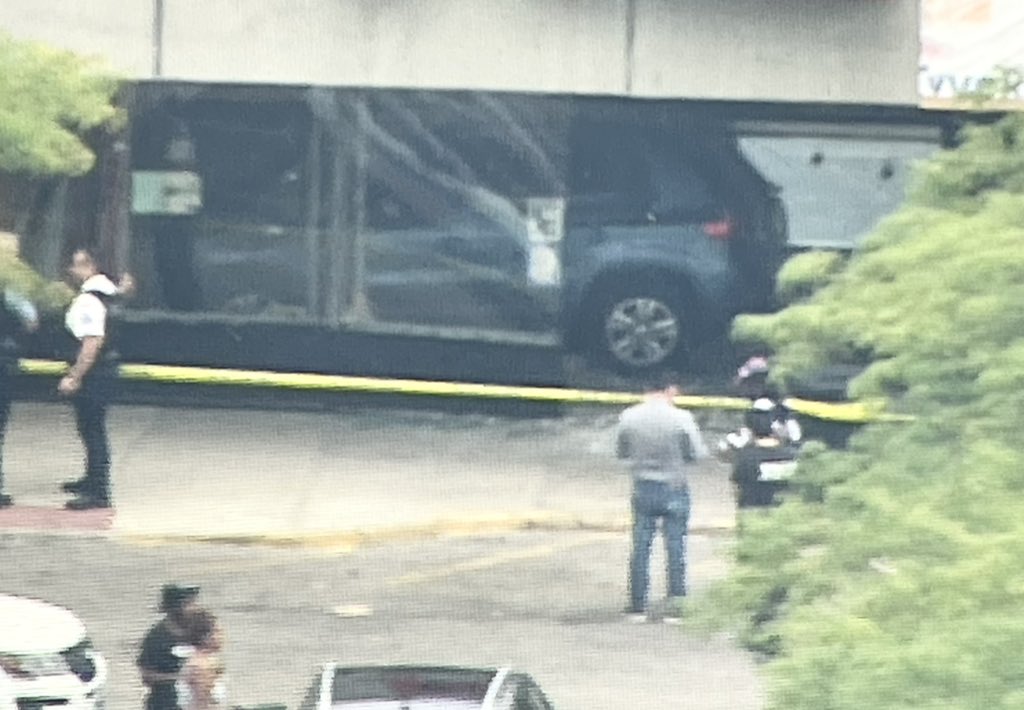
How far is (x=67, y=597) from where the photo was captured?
4.31 m

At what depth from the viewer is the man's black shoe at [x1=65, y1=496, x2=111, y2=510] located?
4.30m

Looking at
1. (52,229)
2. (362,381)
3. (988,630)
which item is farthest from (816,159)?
(52,229)

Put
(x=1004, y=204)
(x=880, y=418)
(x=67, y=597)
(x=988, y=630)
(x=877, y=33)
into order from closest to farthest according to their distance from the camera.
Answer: (x=988, y=630)
(x=1004, y=204)
(x=880, y=418)
(x=877, y=33)
(x=67, y=597)

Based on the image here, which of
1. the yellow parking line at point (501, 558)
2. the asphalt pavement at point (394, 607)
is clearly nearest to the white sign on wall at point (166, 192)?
the asphalt pavement at point (394, 607)

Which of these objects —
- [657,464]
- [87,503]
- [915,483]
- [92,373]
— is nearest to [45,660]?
[87,503]

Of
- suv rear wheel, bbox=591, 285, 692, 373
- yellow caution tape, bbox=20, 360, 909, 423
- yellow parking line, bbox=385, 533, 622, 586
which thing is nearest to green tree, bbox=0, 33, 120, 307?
yellow caution tape, bbox=20, 360, 909, 423

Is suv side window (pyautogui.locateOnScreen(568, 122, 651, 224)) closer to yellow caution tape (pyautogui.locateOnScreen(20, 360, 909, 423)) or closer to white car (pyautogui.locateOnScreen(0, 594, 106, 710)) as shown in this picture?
yellow caution tape (pyautogui.locateOnScreen(20, 360, 909, 423))

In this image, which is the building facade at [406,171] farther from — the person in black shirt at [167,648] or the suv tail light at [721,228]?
the person in black shirt at [167,648]

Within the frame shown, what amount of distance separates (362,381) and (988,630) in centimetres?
182

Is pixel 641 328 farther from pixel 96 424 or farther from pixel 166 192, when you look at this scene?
pixel 96 424

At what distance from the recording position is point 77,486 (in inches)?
169

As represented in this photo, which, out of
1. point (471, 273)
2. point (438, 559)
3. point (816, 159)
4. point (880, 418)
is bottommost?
point (438, 559)

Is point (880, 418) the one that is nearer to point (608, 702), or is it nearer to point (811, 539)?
point (811, 539)

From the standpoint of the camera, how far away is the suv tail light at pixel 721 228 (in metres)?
4.14
